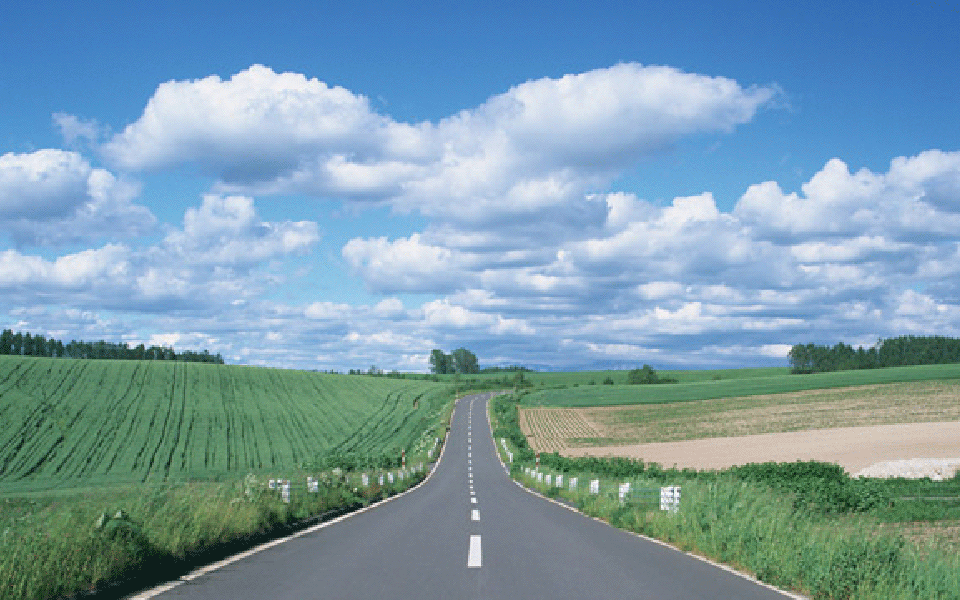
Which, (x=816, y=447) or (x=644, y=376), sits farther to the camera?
(x=644, y=376)

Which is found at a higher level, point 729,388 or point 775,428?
point 729,388

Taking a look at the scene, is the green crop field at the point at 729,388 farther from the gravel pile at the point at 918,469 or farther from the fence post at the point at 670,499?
the fence post at the point at 670,499

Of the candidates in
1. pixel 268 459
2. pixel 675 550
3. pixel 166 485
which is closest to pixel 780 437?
pixel 268 459

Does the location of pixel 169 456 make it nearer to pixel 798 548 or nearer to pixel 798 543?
pixel 798 543

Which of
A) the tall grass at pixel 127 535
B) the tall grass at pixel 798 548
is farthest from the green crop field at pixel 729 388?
the tall grass at pixel 127 535

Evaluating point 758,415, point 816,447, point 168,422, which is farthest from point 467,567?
point 758,415

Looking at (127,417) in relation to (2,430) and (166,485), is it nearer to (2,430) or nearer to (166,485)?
(2,430)

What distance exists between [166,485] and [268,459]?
1888 inches

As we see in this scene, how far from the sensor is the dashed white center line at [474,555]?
36.6ft

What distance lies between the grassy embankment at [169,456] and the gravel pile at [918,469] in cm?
2224

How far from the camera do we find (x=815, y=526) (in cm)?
1258

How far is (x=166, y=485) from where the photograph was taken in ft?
46.7

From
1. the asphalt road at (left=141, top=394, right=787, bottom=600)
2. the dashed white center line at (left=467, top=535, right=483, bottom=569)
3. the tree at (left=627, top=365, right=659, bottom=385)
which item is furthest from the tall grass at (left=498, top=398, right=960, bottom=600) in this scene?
the tree at (left=627, top=365, right=659, bottom=385)

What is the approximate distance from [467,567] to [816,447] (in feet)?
164
